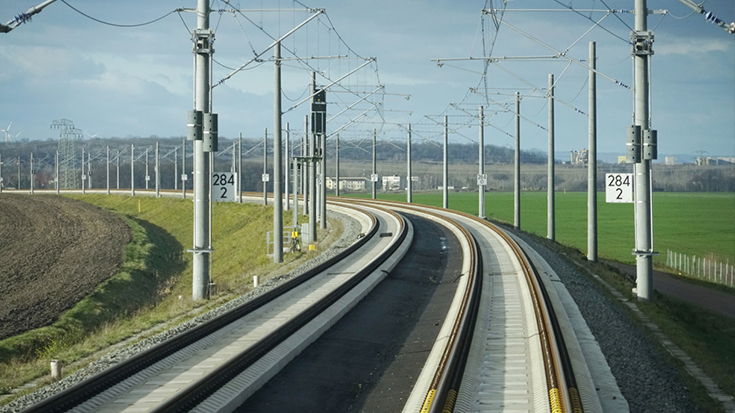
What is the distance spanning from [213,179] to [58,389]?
12385mm

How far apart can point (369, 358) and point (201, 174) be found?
31.9ft

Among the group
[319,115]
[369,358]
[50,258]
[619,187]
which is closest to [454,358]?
[369,358]

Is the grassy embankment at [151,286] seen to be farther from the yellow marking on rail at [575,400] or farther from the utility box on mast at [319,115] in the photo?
the yellow marking on rail at [575,400]

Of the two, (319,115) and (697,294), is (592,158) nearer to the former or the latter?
(697,294)

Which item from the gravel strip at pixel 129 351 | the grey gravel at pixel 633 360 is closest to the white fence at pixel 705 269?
the grey gravel at pixel 633 360

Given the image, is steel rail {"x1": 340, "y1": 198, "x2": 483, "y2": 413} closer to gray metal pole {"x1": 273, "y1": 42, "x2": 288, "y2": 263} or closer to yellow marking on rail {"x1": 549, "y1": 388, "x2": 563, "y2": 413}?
yellow marking on rail {"x1": 549, "y1": 388, "x2": 563, "y2": 413}

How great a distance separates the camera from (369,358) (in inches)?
624

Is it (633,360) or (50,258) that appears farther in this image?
(50,258)

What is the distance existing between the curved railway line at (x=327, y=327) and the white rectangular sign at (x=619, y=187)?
13.5 feet

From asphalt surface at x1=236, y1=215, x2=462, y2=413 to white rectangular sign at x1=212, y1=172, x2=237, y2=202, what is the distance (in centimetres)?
543

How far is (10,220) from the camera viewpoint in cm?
6612

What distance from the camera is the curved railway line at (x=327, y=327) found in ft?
38.6

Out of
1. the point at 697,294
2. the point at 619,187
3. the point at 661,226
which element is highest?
the point at 619,187

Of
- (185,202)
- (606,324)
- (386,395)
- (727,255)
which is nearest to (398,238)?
(606,324)
